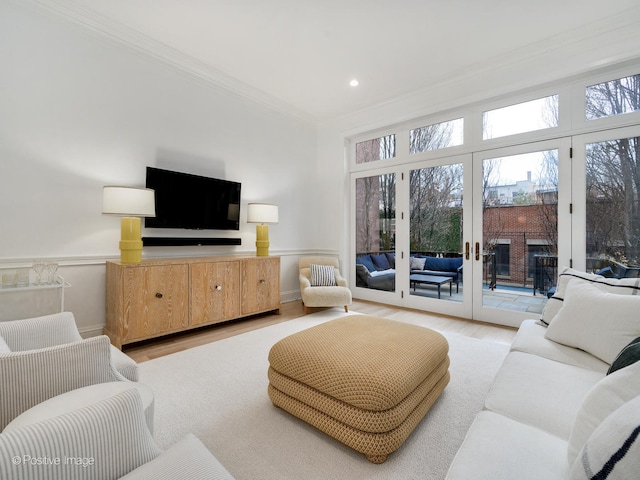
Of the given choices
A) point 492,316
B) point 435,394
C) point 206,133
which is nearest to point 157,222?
point 206,133

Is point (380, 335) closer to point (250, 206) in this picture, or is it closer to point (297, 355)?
point (297, 355)

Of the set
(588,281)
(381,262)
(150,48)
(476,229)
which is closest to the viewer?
(588,281)

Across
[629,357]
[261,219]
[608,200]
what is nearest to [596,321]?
[629,357]

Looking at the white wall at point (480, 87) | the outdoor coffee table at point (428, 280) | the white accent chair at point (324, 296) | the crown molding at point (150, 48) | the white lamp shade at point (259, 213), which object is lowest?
the white accent chair at point (324, 296)

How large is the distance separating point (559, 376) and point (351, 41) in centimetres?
330

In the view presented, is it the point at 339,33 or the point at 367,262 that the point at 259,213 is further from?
the point at 339,33

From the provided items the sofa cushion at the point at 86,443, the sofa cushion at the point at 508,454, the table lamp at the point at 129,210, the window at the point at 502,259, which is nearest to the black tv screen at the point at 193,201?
the table lamp at the point at 129,210

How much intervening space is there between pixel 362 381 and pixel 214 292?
7.97 feet

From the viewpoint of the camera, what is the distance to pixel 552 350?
171 cm

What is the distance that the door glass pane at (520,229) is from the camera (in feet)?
11.1

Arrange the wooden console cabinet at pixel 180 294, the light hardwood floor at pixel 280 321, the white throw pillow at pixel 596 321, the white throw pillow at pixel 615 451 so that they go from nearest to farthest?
the white throw pillow at pixel 615 451 < the white throw pillow at pixel 596 321 < the wooden console cabinet at pixel 180 294 < the light hardwood floor at pixel 280 321

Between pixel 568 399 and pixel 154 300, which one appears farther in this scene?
→ pixel 154 300

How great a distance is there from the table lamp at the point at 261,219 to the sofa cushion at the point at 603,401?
3.58m

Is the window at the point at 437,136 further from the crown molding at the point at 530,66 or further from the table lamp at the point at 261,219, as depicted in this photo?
the table lamp at the point at 261,219
